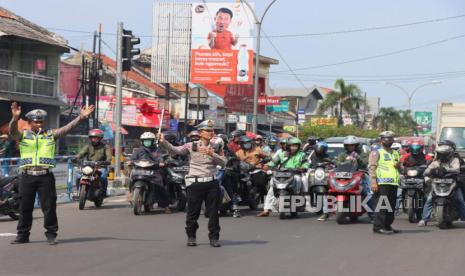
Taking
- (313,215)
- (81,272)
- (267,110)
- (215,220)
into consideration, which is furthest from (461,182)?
(267,110)

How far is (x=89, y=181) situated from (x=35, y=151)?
532 cm

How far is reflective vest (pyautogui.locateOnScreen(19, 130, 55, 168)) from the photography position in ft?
33.7

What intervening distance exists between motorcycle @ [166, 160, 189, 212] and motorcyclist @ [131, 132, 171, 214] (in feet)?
1.07

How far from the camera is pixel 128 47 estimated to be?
2111cm

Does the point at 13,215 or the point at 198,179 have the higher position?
the point at 198,179

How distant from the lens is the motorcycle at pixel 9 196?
1339 centimetres

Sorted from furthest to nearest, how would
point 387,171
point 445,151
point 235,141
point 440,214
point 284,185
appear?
point 235,141 < point 284,185 < point 445,151 < point 440,214 < point 387,171

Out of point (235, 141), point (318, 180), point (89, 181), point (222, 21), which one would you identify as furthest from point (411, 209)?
point (222, 21)

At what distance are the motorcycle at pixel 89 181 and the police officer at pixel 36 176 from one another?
5.15m

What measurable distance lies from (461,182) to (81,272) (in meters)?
7.52

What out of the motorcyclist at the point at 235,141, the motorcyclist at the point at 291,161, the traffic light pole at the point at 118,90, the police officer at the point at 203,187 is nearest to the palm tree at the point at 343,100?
the traffic light pole at the point at 118,90

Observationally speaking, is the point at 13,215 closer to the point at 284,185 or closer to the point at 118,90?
the point at 284,185

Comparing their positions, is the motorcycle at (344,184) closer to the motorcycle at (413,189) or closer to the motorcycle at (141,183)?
the motorcycle at (413,189)

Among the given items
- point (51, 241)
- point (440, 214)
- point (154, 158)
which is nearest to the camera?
point (51, 241)
